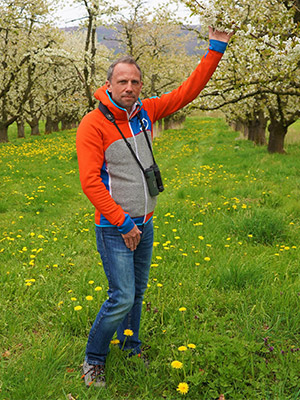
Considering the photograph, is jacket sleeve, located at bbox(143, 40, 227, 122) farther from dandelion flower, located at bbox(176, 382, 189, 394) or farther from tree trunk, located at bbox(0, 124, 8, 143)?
tree trunk, located at bbox(0, 124, 8, 143)

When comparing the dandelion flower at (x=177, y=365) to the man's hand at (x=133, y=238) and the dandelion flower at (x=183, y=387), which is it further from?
the man's hand at (x=133, y=238)

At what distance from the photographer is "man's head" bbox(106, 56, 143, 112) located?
241 cm

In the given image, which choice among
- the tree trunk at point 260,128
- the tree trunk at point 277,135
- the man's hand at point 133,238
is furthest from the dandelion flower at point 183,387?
the tree trunk at point 260,128

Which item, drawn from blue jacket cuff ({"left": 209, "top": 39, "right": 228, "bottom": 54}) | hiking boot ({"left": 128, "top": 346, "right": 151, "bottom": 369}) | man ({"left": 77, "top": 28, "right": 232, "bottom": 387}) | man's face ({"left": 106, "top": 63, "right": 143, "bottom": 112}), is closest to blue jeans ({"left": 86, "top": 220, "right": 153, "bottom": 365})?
man ({"left": 77, "top": 28, "right": 232, "bottom": 387})

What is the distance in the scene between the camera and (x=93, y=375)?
103 inches

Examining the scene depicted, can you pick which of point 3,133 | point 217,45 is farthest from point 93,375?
point 3,133

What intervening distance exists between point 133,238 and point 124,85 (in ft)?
3.50

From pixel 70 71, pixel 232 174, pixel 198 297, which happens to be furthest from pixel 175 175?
pixel 70 71

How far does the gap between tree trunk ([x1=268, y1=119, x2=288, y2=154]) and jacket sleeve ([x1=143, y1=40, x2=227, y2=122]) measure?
12.5 meters

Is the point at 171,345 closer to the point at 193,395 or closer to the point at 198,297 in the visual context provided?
the point at 193,395

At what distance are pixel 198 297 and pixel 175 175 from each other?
800 cm

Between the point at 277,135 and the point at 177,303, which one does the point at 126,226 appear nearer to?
the point at 177,303

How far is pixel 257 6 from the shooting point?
7734 mm

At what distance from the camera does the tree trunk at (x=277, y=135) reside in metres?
14.2
